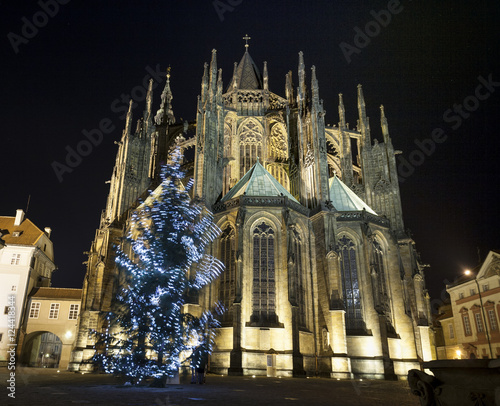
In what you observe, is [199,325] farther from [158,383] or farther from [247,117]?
[247,117]

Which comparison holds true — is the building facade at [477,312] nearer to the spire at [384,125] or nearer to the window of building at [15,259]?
the spire at [384,125]

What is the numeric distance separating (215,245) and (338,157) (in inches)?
627

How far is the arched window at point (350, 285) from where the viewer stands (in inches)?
1038

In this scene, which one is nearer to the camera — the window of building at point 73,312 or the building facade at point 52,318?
the building facade at point 52,318

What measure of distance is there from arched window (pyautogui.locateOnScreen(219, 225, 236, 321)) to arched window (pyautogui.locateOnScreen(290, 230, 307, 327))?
385 cm

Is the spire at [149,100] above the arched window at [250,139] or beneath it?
above

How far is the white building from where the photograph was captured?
1415 inches

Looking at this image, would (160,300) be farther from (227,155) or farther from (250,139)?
(250,139)

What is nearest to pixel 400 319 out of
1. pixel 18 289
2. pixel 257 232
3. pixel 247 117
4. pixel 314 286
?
pixel 314 286

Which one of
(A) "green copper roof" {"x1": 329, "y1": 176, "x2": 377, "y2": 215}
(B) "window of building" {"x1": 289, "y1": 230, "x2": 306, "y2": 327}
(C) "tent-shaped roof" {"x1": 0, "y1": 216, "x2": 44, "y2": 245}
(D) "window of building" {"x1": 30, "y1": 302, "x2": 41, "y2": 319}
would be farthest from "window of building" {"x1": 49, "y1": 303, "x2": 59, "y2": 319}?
(A) "green copper roof" {"x1": 329, "y1": 176, "x2": 377, "y2": 215}

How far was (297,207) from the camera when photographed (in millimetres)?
→ 27906

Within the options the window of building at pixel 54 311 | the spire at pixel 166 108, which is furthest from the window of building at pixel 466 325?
the window of building at pixel 54 311

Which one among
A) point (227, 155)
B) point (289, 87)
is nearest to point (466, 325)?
point (227, 155)

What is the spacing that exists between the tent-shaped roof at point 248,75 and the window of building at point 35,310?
29.3m
